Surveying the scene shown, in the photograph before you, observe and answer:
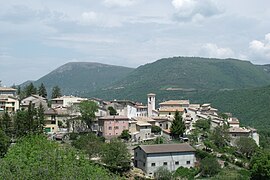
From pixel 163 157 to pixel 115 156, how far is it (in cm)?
776

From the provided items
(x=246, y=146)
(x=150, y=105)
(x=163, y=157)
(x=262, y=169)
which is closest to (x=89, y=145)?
(x=163, y=157)

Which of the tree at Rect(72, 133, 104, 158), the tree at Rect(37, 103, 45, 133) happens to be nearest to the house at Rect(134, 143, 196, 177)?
the tree at Rect(72, 133, 104, 158)

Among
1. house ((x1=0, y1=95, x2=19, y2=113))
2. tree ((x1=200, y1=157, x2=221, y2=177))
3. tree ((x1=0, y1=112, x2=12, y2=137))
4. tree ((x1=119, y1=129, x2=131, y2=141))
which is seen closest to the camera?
tree ((x1=200, y1=157, x2=221, y2=177))

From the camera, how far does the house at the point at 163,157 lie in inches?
2076

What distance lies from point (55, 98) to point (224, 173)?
39922mm

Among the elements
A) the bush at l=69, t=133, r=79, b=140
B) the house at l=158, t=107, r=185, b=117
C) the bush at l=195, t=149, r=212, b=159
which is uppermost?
the house at l=158, t=107, r=185, b=117

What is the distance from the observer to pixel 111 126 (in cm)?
6131

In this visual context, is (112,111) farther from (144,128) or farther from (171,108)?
(171,108)

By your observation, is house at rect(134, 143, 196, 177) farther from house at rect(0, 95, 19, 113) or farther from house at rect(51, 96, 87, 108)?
house at rect(51, 96, 87, 108)

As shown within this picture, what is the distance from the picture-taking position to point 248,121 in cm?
12375

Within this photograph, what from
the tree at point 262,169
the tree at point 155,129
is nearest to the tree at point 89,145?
the tree at point 155,129

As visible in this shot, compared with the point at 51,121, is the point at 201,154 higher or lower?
lower

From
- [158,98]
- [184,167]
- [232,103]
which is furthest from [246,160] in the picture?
[158,98]

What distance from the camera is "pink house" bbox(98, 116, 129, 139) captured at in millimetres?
61188
